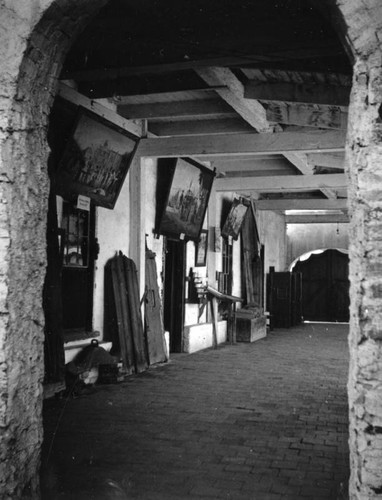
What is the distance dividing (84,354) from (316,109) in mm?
4072

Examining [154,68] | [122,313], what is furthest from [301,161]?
[154,68]

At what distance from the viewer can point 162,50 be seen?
180 inches

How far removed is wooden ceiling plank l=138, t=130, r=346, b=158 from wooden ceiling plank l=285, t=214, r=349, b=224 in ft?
33.2

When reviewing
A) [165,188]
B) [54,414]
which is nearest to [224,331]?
[165,188]

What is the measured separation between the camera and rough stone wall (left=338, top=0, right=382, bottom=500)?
8.60ft

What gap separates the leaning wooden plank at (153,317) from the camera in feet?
28.3

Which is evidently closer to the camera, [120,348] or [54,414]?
[54,414]

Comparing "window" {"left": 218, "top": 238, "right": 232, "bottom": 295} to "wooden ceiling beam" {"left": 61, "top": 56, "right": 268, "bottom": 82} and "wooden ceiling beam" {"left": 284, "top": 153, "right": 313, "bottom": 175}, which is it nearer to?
"wooden ceiling beam" {"left": 284, "top": 153, "right": 313, "bottom": 175}

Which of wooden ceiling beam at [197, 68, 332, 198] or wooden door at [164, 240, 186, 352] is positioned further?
wooden door at [164, 240, 186, 352]

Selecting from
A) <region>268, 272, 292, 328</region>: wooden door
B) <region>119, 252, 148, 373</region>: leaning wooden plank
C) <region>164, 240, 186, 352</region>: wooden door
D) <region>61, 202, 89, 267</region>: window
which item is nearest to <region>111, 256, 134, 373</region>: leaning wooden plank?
<region>119, 252, 148, 373</region>: leaning wooden plank

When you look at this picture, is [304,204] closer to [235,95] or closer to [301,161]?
[301,161]

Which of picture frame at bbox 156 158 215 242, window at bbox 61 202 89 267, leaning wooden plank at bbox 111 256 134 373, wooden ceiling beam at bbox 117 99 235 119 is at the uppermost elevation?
wooden ceiling beam at bbox 117 99 235 119

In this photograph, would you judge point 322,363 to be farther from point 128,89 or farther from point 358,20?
point 358,20

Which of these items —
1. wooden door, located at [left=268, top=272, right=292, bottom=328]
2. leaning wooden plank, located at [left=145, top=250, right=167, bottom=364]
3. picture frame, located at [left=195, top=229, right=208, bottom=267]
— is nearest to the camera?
leaning wooden plank, located at [left=145, top=250, right=167, bottom=364]
